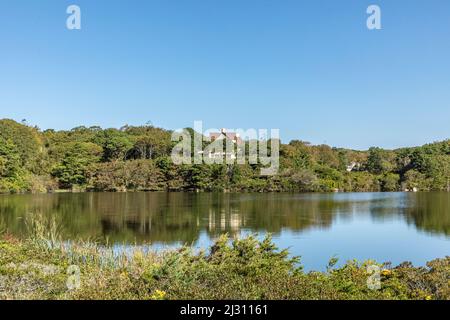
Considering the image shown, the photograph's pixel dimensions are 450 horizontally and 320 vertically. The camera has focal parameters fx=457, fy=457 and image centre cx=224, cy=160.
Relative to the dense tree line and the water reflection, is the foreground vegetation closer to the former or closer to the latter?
the water reflection

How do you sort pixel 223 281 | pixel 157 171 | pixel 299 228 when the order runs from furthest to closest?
pixel 157 171 < pixel 299 228 < pixel 223 281

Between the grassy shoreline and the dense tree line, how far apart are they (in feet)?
113

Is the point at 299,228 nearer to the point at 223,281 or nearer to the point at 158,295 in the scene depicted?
the point at 223,281

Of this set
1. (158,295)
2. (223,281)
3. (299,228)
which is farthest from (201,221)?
(158,295)

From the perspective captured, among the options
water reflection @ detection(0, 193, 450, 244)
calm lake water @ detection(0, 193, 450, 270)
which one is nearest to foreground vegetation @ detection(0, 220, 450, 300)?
calm lake water @ detection(0, 193, 450, 270)

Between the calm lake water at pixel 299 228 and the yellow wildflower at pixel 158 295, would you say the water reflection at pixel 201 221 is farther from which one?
the yellow wildflower at pixel 158 295

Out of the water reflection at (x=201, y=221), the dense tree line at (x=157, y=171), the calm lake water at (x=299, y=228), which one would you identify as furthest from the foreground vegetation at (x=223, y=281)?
the dense tree line at (x=157, y=171)

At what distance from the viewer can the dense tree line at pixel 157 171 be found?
4119cm

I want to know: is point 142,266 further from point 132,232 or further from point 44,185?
point 44,185

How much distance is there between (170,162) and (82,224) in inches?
1099

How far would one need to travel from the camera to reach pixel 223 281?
4.63 metres

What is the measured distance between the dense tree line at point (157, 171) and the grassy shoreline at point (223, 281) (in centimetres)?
3436

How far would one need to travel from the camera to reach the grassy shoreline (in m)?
4.18

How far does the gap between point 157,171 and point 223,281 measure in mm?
40720
